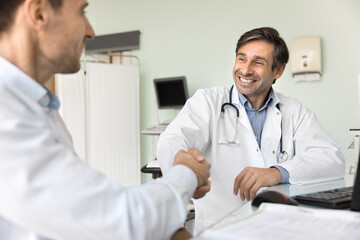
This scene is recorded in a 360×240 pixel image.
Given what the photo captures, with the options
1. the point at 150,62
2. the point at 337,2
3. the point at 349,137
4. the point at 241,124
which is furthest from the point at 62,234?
the point at 150,62

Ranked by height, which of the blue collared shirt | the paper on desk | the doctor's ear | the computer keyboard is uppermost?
the doctor's ear

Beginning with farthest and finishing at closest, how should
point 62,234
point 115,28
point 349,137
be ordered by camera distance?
1. point 115,28
2. point 349,137
3. point 62,234

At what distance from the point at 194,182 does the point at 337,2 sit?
371 centimetres

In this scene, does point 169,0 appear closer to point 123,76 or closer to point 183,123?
point 123,76

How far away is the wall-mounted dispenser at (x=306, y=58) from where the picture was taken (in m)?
3.85

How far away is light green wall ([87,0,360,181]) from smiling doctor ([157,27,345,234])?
7.12ft

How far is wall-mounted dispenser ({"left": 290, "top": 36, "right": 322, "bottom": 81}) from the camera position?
12.6 feet

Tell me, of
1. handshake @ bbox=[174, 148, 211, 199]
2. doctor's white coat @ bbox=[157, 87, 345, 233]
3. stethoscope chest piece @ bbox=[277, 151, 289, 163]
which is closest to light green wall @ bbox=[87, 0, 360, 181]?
doctor's white coat @ bbox=[157, 87, 345, 233]

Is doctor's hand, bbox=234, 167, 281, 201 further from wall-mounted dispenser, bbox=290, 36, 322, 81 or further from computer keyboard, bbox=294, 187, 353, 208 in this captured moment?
wall-mounted dispenser, bbox=290, 36, 322, 81

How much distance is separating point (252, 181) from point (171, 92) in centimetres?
320

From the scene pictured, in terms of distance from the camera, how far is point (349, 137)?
3.84m

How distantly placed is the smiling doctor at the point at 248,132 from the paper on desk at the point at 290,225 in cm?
67

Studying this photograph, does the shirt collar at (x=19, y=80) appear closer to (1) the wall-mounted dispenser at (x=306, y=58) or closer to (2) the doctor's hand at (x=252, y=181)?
(2) the doctor's hand at (x=252, y=181)

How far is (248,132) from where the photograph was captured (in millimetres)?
1789
